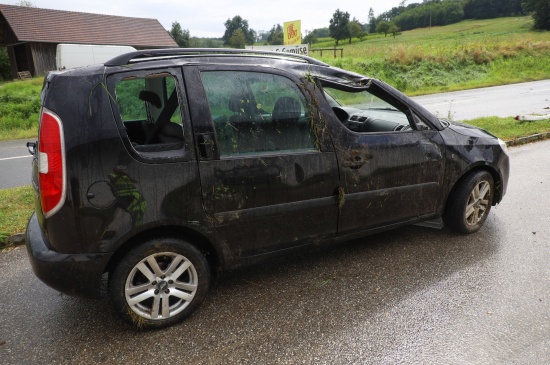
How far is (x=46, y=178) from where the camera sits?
8.28 feet

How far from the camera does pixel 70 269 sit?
8.46 ft

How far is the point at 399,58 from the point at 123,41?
25304 millimetres

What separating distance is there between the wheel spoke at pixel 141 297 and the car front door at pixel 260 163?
0.59 metres

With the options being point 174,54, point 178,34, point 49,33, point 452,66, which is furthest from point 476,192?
point 178,34

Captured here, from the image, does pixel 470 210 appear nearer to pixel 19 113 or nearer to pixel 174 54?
pixel 174 54

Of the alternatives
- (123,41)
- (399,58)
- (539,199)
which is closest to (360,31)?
(123,41)

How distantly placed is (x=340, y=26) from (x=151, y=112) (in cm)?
8300

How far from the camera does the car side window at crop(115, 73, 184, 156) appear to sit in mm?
2775

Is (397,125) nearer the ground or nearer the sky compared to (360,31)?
nearer the ground

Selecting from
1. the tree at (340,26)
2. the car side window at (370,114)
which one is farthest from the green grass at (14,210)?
the tree at (340,26)

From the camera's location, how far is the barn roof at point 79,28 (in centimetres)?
3506

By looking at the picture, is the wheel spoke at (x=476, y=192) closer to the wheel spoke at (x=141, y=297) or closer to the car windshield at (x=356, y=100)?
the car windshield at (x=356, y=100)

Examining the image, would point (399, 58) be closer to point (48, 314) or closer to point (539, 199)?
point (539, 199)

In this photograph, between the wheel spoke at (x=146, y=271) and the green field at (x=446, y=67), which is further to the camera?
the green field at (x=446, y=67)
